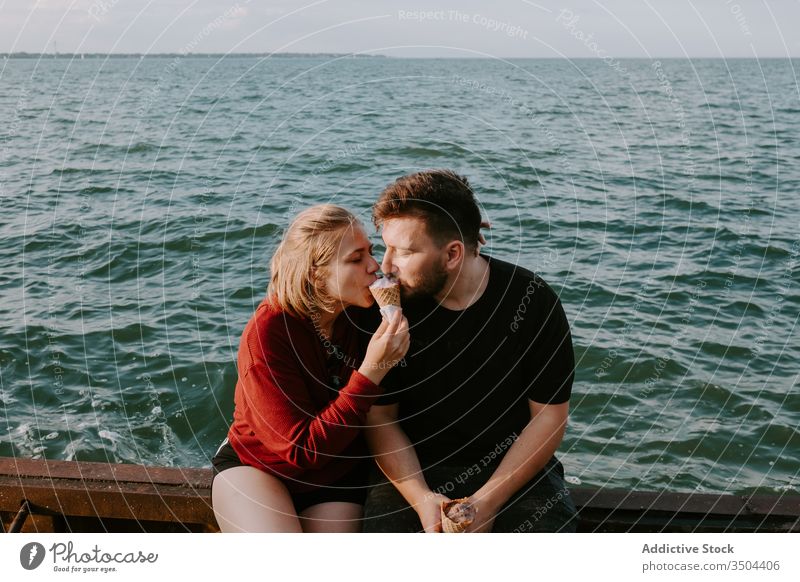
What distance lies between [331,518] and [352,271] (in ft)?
3.63

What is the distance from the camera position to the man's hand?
3498mm

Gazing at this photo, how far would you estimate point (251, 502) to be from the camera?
3.40 meters

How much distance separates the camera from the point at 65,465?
3965mm

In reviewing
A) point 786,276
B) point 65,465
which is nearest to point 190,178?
point 786,276

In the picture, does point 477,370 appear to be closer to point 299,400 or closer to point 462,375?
point 462,375

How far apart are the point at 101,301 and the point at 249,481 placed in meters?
7.42

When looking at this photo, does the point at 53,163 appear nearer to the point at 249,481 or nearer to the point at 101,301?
the point at 101,301

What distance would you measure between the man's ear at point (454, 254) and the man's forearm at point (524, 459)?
0.80 metres

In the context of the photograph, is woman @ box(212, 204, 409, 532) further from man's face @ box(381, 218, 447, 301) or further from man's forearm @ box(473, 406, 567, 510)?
man's forearm @ box(473, 406, 567, 510)

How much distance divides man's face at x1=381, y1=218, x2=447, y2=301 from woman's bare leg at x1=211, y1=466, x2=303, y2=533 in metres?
1.04

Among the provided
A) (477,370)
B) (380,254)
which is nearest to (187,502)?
(477,370)

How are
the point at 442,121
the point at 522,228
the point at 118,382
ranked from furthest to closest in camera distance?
the point at 442,121, the point at 522,228, the point at 118,382

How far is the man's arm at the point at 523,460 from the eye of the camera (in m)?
3.55

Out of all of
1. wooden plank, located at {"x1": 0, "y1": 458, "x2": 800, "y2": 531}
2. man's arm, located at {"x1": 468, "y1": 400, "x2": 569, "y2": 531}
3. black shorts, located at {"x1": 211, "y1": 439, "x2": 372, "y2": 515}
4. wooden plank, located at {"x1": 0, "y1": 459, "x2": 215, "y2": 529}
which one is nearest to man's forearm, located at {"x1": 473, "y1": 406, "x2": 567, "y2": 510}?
man's arm, located at {"x1": 468, "y1": 400, "x2": 569, "y2": 531}
